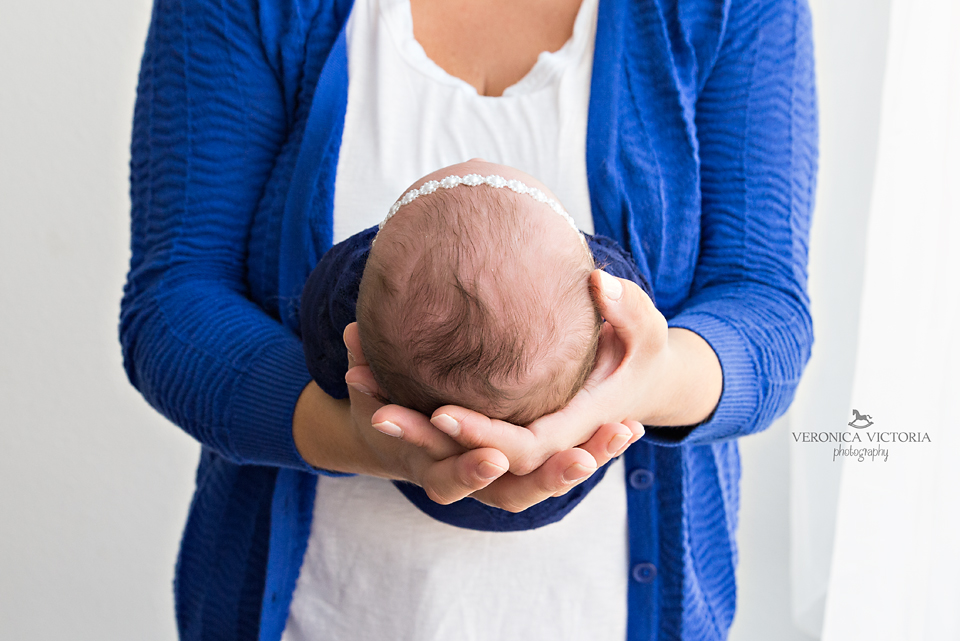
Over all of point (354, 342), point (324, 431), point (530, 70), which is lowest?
point (324, 431)

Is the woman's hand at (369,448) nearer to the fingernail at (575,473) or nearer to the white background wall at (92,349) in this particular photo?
the fingernail at (575,473)

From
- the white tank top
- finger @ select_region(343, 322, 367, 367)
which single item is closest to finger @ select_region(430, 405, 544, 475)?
finger @ select_region(343, 322, 367, 367)

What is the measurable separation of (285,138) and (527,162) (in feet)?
0.91

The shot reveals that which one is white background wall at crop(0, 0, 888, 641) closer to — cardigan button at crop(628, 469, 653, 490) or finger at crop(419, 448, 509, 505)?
cardigan button at crop(628, 469, 653, 490)

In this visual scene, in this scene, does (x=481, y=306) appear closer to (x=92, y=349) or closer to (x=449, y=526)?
(x=449, y=526)

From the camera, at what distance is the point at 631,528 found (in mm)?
805

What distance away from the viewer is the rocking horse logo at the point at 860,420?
1279 mm

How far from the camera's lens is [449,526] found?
780mm

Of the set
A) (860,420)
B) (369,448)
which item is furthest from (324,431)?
(860,420)

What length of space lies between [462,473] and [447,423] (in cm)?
4

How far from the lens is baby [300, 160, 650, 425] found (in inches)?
23.0

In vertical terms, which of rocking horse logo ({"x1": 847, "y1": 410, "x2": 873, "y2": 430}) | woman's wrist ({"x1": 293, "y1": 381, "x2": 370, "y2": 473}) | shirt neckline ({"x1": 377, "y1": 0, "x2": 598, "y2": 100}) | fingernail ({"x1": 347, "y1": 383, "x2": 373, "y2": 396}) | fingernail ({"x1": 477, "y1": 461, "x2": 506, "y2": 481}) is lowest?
rocking horse logo ({"x1": 847, "y1": 410, "x2": 873, "y2": 430})

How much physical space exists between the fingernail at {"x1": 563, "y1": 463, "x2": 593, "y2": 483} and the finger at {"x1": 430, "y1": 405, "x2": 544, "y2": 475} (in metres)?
0.03

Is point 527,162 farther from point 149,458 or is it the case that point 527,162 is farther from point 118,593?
point 118,593
